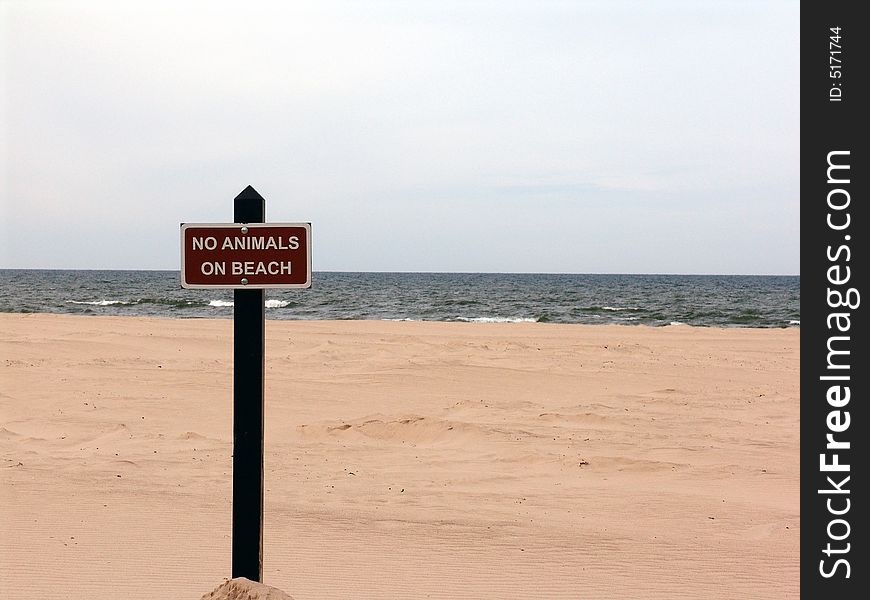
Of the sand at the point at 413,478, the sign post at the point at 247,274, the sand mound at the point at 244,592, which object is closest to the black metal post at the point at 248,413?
the sign post at the point at 247,274

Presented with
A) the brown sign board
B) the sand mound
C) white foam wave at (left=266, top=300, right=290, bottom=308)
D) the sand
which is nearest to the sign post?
the brown sign board

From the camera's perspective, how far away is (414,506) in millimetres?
6598

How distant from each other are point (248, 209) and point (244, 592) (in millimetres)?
1864

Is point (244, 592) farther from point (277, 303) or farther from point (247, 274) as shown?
point (277, 303)

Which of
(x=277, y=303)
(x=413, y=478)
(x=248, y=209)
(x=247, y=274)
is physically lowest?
(x=413, y=478)

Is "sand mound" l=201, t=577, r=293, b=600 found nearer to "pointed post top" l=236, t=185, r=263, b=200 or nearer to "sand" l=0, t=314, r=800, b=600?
"sand" l=0, t=314, r=800, b=600

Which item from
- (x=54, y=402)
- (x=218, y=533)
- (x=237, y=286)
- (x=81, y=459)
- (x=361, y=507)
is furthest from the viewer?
(x=54, y=402)

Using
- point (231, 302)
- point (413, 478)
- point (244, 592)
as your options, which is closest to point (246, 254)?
point (244, 592)

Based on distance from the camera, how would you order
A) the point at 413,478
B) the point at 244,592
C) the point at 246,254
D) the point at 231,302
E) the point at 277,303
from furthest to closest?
the point at 277,303 → the point at 231,302 → the point at 413,478 → the point at 244,592 → the point at 246,254

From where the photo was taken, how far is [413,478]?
24.4 ft

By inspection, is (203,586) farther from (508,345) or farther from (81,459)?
(508,345)

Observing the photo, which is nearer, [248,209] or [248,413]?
[248,209]
